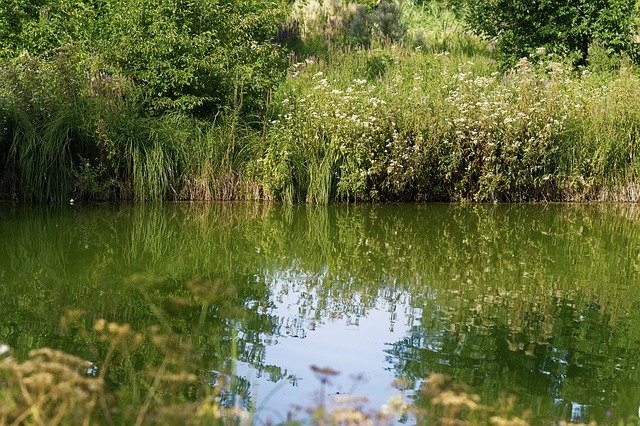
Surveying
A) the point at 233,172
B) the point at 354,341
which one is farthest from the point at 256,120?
the point at 354,341

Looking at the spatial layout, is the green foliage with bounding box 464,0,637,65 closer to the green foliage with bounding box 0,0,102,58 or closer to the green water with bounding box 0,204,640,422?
the green water with bounding box 0,204,640,422

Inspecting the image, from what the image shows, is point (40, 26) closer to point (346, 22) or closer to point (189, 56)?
point (189, 56)

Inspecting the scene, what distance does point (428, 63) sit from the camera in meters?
21.3

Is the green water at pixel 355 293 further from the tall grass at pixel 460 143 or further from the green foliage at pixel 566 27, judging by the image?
the green foliage at pixel 566 27

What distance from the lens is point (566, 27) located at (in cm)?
2141

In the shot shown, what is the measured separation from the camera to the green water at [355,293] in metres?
6.11

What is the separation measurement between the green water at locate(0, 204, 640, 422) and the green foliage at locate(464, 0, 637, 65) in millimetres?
7853

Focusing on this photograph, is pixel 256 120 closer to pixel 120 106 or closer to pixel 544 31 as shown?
pixel 120 106

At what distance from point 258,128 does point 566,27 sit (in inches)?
332

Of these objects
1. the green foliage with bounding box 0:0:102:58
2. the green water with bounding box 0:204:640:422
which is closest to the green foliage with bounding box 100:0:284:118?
the green water with bounding box 0:204:640:422

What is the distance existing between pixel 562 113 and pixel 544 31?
5.98m

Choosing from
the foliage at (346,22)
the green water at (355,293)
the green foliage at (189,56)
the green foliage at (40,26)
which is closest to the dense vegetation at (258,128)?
the green foliage at (189,56)

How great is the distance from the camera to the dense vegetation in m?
14.7

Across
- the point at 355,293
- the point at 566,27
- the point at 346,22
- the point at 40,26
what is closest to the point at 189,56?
the point at 40,26
